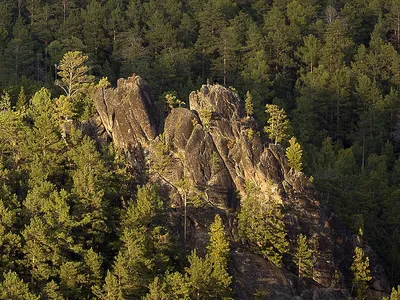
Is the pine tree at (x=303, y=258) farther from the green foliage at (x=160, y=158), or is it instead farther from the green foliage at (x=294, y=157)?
the green foliage at (x=160, y=158)

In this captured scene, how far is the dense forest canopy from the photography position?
60.2 meters

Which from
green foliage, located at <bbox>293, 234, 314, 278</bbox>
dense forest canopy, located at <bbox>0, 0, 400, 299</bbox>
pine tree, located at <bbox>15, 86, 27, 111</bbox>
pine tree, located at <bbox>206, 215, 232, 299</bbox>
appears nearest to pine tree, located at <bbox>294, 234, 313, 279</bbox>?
green foliage, located at <bbox>293, 234, 314, 278</bbox>

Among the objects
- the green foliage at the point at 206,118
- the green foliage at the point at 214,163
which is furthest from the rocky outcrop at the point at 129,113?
the green foliage at the point at 214,163

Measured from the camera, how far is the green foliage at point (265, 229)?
215 feet

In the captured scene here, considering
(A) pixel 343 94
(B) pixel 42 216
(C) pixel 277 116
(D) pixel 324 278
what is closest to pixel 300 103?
(A) pixel 343 94

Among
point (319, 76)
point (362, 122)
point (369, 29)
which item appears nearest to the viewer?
point (362, 122)

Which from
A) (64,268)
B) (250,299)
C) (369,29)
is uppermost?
(64,268)

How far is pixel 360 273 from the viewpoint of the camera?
6831cm

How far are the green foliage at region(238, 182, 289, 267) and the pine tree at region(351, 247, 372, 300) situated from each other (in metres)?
6.18

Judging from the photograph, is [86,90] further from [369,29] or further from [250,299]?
[369,29]

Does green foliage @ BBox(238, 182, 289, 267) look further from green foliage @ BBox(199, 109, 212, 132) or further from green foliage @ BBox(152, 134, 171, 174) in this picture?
green foliage @ BBox(199, 109, 212, 132)

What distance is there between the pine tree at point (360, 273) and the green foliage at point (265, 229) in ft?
20.3

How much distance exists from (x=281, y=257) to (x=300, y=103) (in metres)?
45.1

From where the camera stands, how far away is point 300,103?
108 meters
